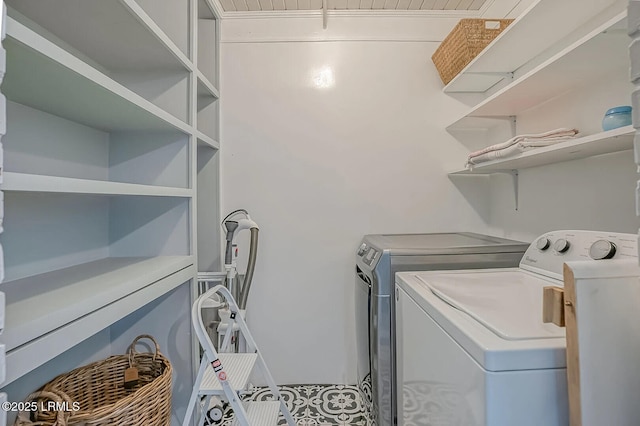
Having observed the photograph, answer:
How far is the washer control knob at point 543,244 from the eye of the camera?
4.56ft

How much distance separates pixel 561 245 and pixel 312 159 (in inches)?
57.9

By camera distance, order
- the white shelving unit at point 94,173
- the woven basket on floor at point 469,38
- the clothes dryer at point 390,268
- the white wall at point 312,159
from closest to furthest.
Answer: the white shelving unit at point 94,173, the clothes dryer at point 390,268, the woven basket on floor at point 469,38, the white wall at point 312,159

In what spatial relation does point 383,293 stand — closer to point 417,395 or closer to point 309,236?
point 417,395

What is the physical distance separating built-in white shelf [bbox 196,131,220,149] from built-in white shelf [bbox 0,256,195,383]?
70 cm

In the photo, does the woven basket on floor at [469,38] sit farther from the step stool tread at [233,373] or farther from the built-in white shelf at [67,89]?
the step stool tread at [233,373]

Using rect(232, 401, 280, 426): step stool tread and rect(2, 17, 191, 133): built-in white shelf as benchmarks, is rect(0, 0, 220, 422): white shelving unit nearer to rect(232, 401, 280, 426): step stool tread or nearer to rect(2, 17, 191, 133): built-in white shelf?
rect(2, 17, 191, 133): built-in white shelf

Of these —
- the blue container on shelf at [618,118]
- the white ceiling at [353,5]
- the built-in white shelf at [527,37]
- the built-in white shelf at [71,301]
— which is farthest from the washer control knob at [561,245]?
the white ceiling at [353,5]

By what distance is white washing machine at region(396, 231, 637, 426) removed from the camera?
0.71 m

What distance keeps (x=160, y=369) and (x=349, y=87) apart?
6.39 feet

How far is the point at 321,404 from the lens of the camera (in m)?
2.03

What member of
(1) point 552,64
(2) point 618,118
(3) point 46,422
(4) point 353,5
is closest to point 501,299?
(2) point 618,118

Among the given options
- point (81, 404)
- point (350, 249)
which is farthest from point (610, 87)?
point (81, 404)

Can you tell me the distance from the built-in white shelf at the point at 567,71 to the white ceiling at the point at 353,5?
2.74ft

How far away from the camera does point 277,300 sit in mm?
2270
